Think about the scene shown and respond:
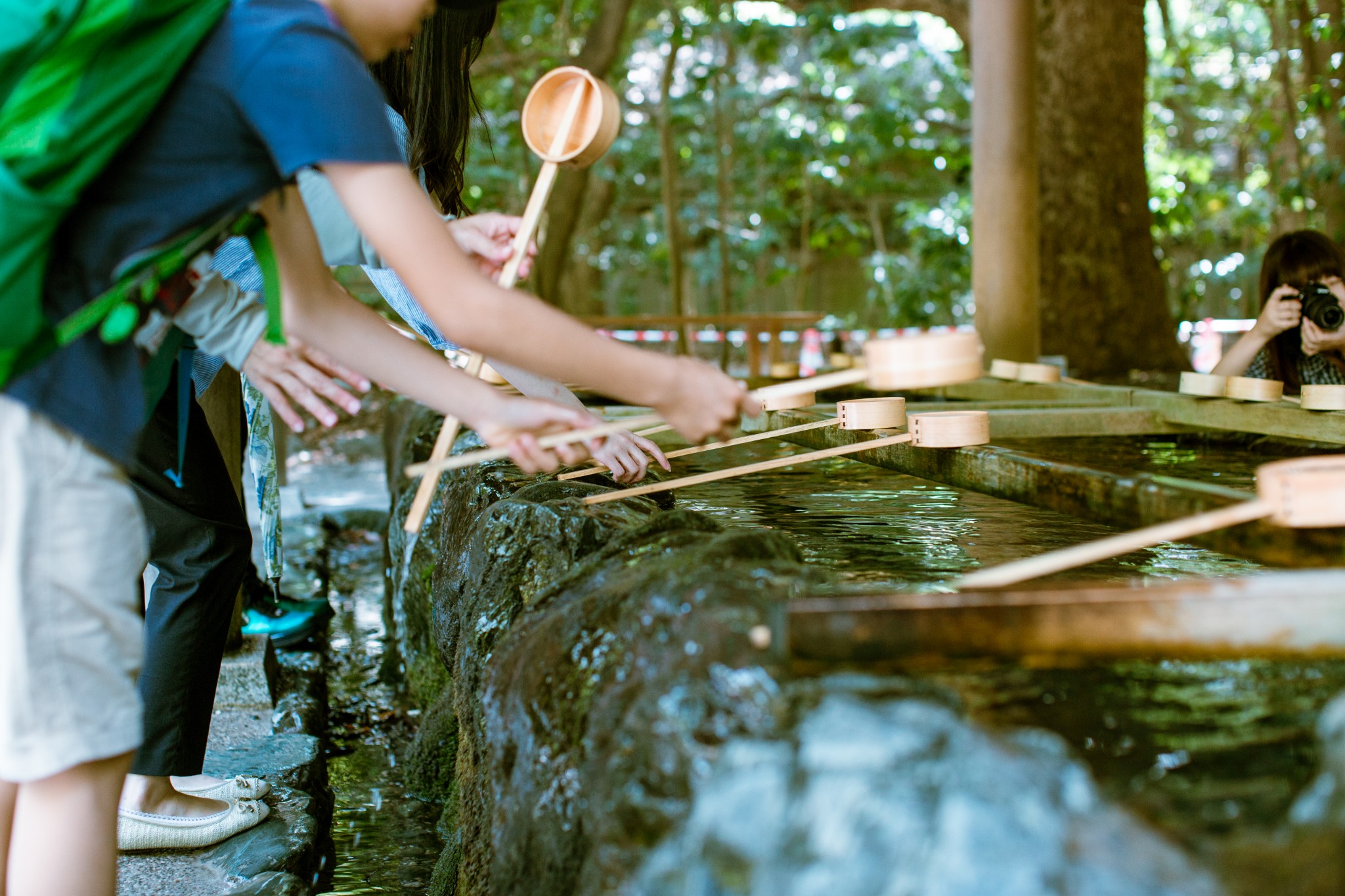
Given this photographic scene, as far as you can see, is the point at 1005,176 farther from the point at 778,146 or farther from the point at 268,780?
the point at 268,780

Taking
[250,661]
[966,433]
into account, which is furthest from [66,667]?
[250,661]

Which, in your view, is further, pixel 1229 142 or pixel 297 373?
pixel 1229 142

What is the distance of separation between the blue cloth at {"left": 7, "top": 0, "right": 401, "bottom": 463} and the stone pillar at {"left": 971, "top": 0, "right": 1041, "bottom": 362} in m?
4.72

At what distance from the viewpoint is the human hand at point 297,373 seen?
1.64 meters

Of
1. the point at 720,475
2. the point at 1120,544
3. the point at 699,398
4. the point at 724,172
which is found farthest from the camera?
the point at 724,172

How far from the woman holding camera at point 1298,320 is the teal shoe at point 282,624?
3.23m

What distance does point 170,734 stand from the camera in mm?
2107

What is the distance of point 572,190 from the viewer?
330 inches

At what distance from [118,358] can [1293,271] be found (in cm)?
382

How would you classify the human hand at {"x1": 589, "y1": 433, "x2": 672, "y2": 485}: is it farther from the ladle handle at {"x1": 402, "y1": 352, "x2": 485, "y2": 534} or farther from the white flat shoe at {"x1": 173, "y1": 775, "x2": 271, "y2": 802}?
the white flat shoe at {"x1": 173, "y1": 775, "x2": 271, "y2": 802}

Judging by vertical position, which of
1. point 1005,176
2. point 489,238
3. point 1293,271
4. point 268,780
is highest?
point 1005,176

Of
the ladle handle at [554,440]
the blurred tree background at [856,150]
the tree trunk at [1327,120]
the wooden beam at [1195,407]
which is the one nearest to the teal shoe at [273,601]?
the ladle handle at [554,440]

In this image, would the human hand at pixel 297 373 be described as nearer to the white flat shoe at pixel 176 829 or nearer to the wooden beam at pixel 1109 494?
the white flat shoe at pixel 176 829

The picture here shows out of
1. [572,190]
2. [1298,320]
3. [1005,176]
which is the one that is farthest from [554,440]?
[572,190]
